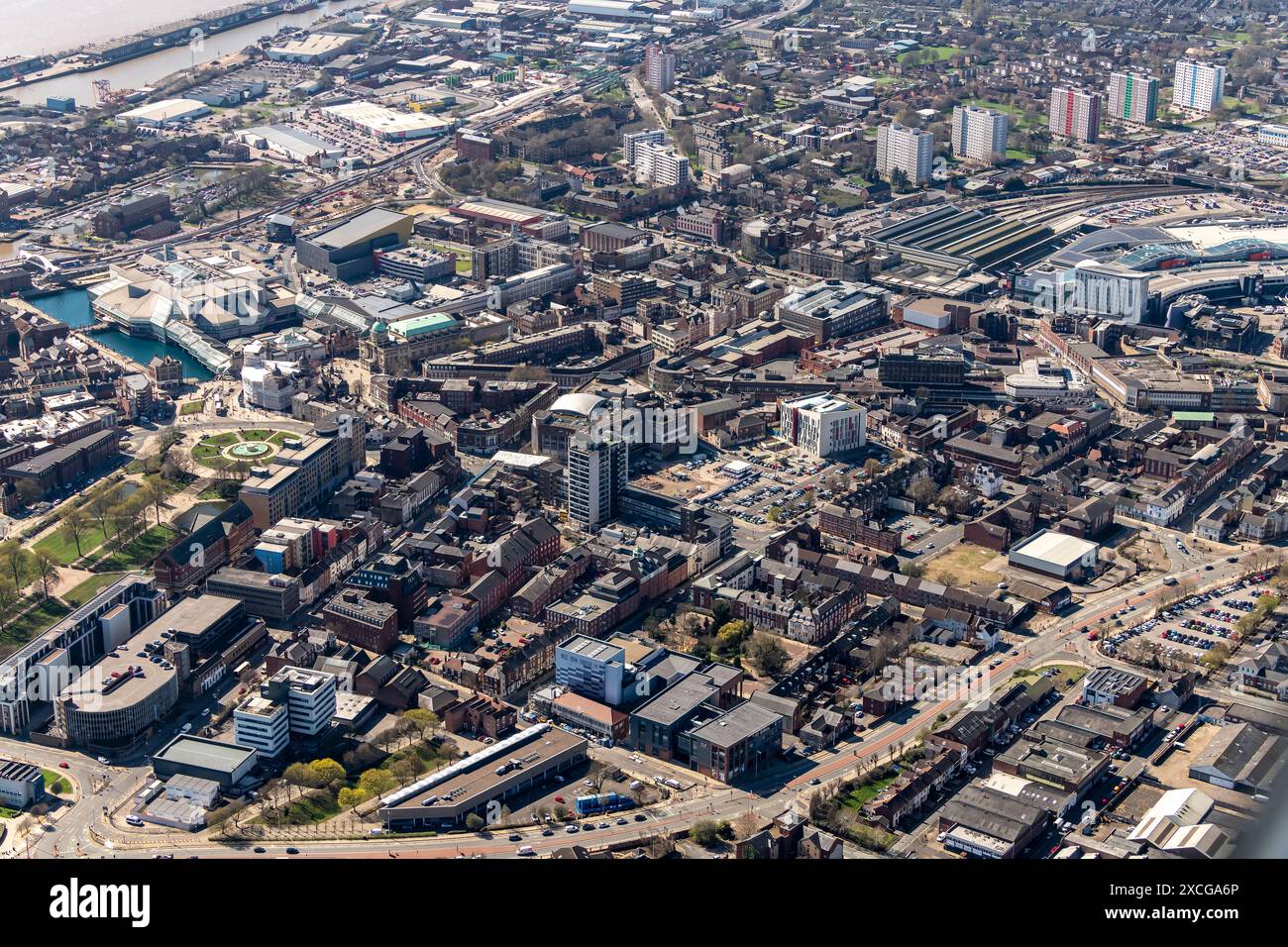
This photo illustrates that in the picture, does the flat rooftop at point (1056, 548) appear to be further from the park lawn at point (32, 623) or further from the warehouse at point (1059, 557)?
the park lawn at point (32, 623)

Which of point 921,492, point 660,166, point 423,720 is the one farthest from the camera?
point 660,166

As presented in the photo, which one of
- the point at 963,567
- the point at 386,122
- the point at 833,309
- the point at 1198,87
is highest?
the point at 1198,87

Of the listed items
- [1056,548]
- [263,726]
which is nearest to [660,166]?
[1056,548]

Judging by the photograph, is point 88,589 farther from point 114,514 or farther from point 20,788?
point 20,788

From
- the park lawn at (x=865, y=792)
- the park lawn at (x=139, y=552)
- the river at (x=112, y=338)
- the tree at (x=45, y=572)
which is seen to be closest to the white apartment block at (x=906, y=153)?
the river at (x=112, y=338)

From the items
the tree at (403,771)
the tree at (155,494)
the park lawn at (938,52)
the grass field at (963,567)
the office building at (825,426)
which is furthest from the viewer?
the park lawn at (938,52)

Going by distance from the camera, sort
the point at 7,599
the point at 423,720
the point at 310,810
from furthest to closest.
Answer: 1. the point at 7,599
2. the point at 423,720
3. the point at 310,810
